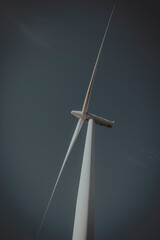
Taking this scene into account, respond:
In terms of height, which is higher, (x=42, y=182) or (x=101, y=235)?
(x=42, y=182)

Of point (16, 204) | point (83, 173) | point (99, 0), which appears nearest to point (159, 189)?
point (16, 204)

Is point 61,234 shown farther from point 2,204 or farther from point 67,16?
point 67,16

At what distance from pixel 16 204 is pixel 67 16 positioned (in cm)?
8625

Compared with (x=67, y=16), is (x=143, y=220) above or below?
below

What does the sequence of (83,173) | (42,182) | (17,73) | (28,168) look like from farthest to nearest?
(42,182) → (28,168) → (17,73) → (83,173)

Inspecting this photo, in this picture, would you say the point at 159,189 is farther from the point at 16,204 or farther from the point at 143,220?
the point at 16,204

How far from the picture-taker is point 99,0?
38844 millimetres

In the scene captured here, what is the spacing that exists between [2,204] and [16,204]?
624 cm

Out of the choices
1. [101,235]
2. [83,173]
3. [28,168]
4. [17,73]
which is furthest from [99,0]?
[101,235]

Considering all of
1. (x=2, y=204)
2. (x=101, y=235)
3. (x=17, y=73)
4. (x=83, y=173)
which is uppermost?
(x=17, y=73)

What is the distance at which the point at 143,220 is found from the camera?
159m

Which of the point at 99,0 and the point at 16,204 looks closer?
the point at 99,0

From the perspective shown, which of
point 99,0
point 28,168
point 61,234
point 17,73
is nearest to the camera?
point 17,73

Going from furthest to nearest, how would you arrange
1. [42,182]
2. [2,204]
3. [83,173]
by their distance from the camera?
[2,204] → [42,182] → [83,173]
